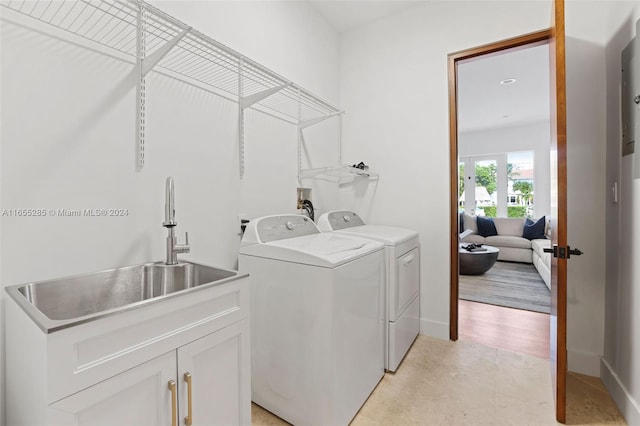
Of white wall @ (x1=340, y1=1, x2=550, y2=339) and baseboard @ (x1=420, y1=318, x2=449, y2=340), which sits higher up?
white wall @ (x1=340, y1=1, x2=550, y2=339)

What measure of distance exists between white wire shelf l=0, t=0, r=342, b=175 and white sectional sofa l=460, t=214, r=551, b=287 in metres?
4.82

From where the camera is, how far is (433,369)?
204 cm

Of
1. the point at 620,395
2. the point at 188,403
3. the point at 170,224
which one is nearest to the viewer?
the point at 188,403

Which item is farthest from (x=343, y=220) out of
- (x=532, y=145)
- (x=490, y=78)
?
(x=532, y=145)

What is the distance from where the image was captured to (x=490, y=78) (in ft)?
12.7

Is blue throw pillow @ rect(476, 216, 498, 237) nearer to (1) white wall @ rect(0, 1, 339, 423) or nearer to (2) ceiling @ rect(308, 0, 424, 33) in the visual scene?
(2) ceiling @ rect(308, 0, 424, 33)

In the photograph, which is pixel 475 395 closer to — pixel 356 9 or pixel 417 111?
pixel 417 111

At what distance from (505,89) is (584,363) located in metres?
3.61

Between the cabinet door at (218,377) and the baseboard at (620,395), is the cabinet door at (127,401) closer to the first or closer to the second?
the cabinet door at (218,377)

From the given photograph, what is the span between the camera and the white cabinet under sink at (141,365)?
27.7 inches

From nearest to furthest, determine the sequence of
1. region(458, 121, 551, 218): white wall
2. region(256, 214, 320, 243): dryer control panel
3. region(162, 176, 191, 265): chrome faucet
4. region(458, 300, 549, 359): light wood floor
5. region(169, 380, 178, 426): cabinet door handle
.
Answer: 1. region(169, 380, 178, 426): cabinet door handle
2. region(162, 176, 191, 265): chrome faucet
3. region(256, 214, 320, 243): dryer control panel
4. region(458, 300, 549, 359): light wood floor
5. region(458, 121, 551, 218): white wall

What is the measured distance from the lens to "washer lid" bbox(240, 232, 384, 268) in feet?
4.66

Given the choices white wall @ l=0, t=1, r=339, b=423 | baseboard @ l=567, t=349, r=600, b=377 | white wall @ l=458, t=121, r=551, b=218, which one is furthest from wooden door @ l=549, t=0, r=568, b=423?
white wall @ l=458, t=121, r=551, b=218

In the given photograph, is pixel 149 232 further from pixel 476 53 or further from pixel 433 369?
pixel 476 53
